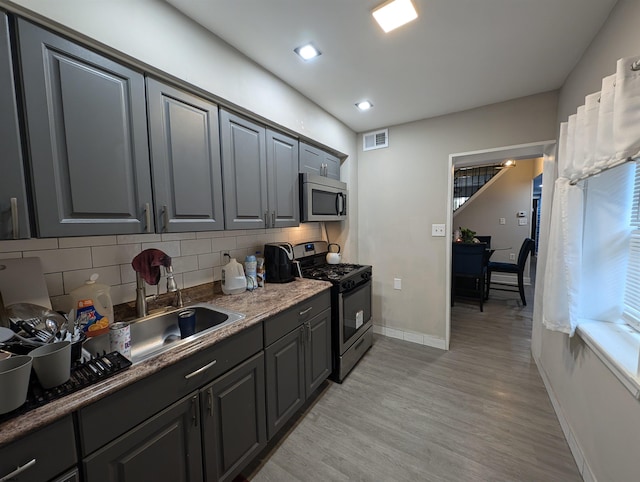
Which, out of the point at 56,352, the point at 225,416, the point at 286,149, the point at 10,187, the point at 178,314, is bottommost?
the point at 225,416

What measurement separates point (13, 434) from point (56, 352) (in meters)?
0.21

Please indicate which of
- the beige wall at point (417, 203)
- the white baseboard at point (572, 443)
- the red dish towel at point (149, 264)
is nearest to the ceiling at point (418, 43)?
the beige wall at point (417, 203)

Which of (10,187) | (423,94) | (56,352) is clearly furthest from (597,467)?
(10,187)

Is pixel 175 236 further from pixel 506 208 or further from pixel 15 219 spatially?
pixel 506 208

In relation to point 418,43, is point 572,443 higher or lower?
lower

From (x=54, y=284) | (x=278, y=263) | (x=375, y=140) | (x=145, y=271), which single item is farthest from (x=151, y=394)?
(x=375, y=140)

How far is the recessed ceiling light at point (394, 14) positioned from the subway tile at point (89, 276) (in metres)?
1.96

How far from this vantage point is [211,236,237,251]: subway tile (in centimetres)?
192

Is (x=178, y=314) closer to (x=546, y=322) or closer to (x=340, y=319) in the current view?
(x=340, y=319)

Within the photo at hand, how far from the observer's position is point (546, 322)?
1641mm

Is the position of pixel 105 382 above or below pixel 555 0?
below

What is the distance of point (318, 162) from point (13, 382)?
91.1 inches

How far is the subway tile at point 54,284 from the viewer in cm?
119

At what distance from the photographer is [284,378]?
1624 millimetres
